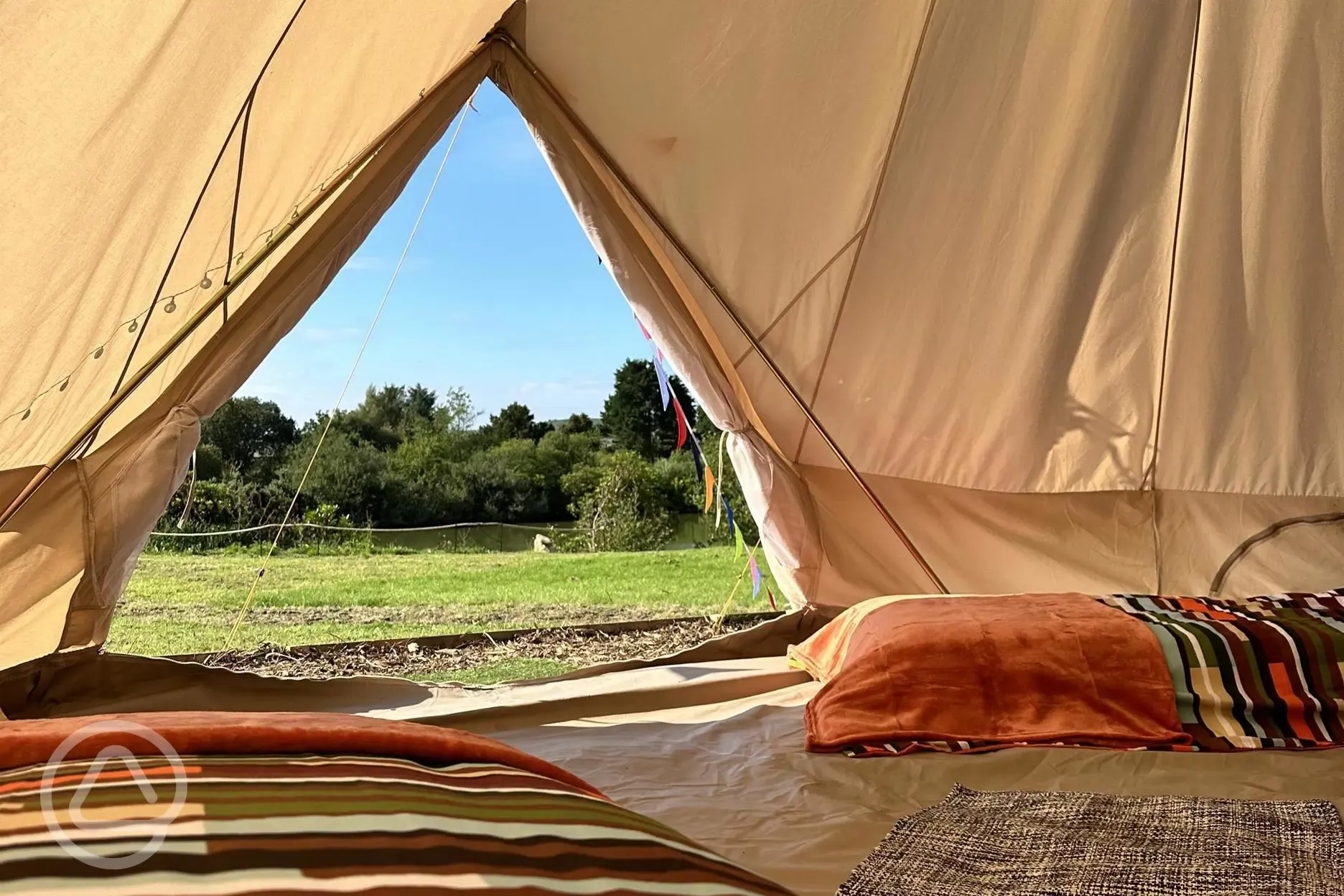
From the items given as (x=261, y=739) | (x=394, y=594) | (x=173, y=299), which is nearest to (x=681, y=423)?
(x=173, y=299)

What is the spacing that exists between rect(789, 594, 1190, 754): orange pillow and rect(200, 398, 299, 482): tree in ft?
17.9

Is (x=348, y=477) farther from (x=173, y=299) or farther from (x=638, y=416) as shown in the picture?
(x=173, y=299)

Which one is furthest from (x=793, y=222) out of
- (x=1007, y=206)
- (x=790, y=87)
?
(x=1007, y=206)

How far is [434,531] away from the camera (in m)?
6.87

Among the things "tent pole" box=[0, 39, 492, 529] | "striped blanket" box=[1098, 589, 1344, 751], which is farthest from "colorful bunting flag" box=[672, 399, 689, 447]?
"striped blanket" box=[1098, 589, 1344, 751]

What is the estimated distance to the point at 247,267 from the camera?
8.27 ft

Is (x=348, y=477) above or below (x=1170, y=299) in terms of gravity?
below

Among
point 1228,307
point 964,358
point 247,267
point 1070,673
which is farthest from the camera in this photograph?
point 964,358

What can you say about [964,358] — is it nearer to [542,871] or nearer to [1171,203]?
[1171,203]

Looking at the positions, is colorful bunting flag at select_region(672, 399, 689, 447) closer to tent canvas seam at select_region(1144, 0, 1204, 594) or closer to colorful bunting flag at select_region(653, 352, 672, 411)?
colorful bunting flag at select_region(653, 352, 672, 411)

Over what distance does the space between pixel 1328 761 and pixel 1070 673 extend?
0.45m

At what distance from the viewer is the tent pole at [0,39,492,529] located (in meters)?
2.41

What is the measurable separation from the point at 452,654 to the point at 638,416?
3436mm

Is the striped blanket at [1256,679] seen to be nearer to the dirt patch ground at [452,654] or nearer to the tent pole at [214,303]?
the tent pole at [214,303]
